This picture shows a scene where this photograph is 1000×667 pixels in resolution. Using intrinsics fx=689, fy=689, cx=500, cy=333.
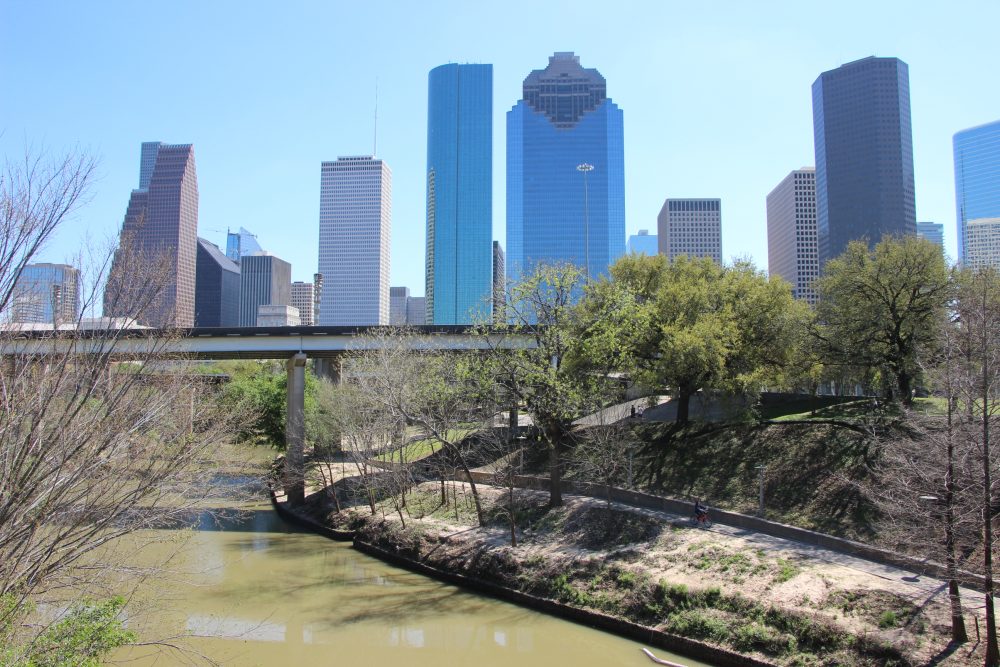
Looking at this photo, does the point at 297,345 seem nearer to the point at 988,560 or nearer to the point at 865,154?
the point at 988,560

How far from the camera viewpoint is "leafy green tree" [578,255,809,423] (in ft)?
98.8

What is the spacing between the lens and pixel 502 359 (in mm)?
28672

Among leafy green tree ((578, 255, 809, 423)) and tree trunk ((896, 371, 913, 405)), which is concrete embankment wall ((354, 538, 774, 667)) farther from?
tree trunk ((896, 371, 913, 405))

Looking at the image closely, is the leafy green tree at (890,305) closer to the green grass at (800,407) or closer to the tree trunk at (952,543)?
the green grass at (800,407)

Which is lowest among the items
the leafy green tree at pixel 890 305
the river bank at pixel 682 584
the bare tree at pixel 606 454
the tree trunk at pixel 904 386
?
the river bank at pixel 682 584

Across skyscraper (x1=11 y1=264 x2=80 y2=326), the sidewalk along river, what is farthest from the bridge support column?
skyscraper (x1=11 y1=264 x2=80 y2=326)

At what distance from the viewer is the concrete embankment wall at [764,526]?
18.7 metres

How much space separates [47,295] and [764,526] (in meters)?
22.9

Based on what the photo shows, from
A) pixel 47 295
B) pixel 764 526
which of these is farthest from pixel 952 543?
pixel 47 295

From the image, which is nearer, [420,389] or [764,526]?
[764,526]

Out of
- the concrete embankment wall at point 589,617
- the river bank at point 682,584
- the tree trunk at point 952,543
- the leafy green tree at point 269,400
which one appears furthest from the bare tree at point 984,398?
the leafy green tree at point 269,400

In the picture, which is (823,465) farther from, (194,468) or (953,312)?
(194,468)

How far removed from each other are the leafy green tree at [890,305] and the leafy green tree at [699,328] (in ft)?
7.66

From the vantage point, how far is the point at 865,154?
188875 millimetres
